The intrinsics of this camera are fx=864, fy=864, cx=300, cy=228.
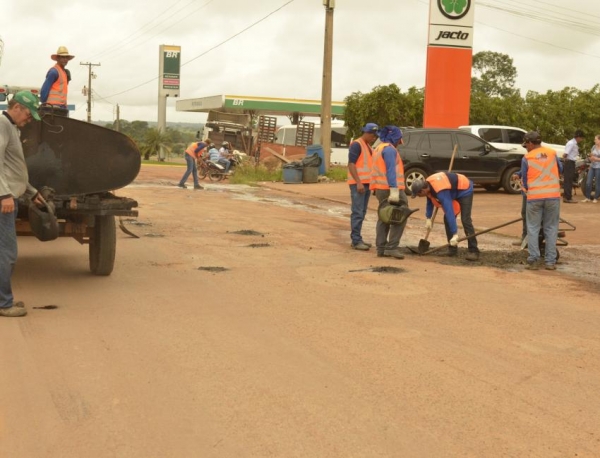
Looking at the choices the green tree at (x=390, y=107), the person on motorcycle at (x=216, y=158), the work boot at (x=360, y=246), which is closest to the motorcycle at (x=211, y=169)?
the person on motorcycle at (x=216, y=158)

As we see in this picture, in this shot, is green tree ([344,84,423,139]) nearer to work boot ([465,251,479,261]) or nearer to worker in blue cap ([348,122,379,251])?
worker in blue cap ([348,122,379,251])

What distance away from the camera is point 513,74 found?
7800 cm

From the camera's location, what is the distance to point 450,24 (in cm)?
3059

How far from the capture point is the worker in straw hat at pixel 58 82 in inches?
429

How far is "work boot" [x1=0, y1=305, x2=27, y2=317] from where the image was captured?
7.25 metres

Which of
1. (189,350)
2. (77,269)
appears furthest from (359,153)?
(189,350)

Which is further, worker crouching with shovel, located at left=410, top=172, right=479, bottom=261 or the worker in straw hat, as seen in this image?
worker crouching with shovel, located at left=410, top=172, right=479, bottom=261

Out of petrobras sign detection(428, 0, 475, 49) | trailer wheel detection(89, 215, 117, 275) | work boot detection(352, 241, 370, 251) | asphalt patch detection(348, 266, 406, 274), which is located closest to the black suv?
petrobras sign detection(428, 0, 475, 49)

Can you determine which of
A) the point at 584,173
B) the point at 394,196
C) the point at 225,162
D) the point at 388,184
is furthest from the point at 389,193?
the point at 225,162

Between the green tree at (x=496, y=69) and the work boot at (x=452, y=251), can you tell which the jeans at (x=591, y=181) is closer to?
the work boot at (x=452, y=251)

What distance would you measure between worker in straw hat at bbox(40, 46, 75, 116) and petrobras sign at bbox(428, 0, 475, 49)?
21.0 m

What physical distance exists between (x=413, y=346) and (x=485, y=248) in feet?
23.1

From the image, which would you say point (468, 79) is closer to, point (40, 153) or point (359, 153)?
point (359, 153)

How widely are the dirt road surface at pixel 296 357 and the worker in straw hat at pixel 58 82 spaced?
1.96 meters
